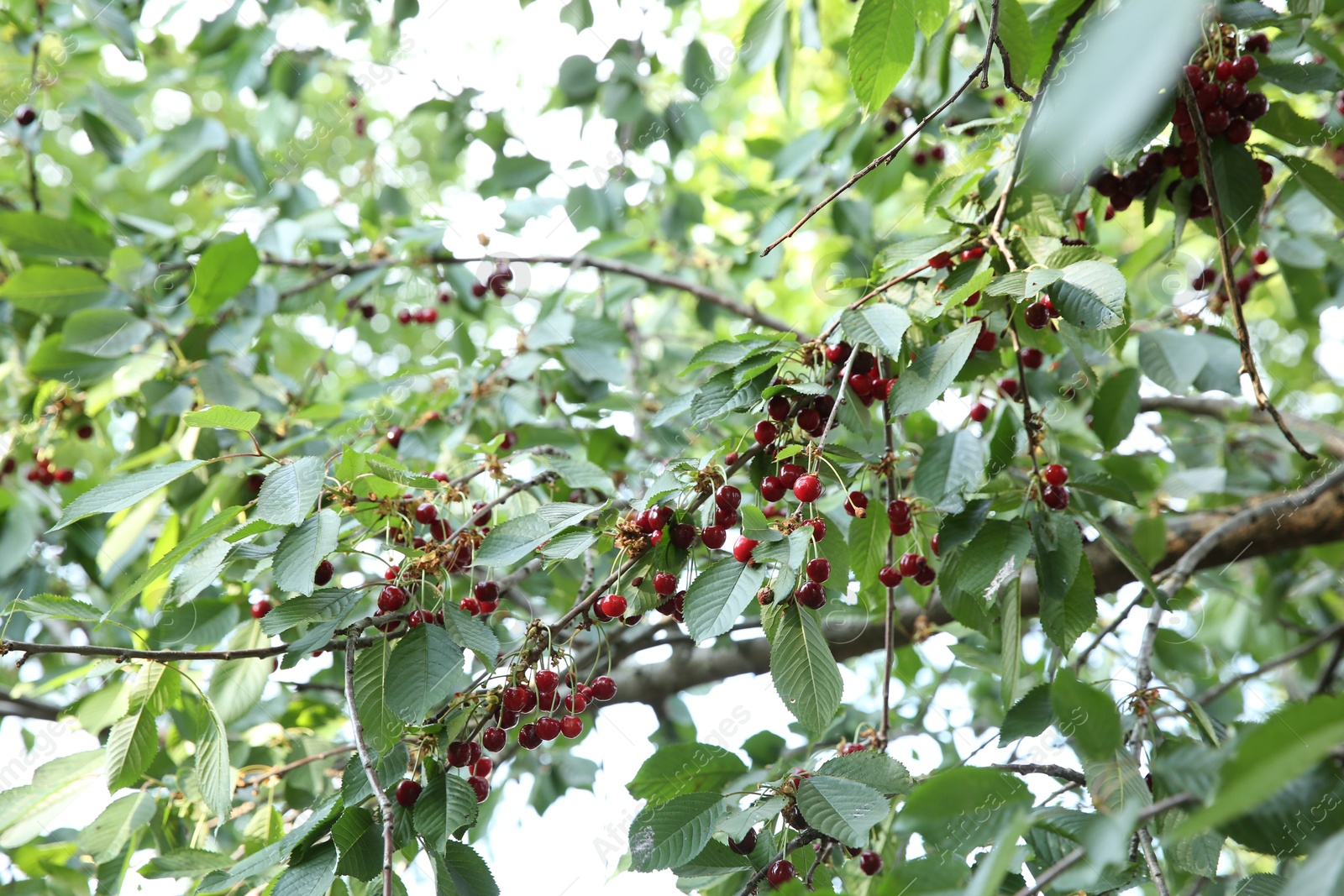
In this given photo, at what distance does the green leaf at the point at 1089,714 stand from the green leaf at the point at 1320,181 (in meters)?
1.18

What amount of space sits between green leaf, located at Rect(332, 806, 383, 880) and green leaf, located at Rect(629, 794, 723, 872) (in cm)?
36

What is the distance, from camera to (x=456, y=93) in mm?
3107

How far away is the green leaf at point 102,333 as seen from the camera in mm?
2312

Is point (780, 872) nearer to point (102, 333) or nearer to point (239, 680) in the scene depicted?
point (239, 680)

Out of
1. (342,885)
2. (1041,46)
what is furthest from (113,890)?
(1041,46)

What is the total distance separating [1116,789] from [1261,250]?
2.11 metres

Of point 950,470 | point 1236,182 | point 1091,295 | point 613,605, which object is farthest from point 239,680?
point 1236,182

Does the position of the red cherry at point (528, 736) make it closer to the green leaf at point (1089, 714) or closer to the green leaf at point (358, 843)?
the green leaf at point (358, 843)

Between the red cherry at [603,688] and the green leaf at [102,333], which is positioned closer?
the red cherry at [603,688]

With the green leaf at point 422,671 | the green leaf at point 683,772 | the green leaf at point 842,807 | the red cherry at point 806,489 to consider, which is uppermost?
the red cherry at point 806,489

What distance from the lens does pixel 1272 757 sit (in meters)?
0.68

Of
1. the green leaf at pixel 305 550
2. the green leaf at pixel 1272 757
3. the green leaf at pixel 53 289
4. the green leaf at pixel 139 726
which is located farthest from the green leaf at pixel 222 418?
the green leaf at pixel 53 289

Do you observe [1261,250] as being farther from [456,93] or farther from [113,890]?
[113,890]

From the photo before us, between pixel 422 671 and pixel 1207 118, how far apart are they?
1.58 m
